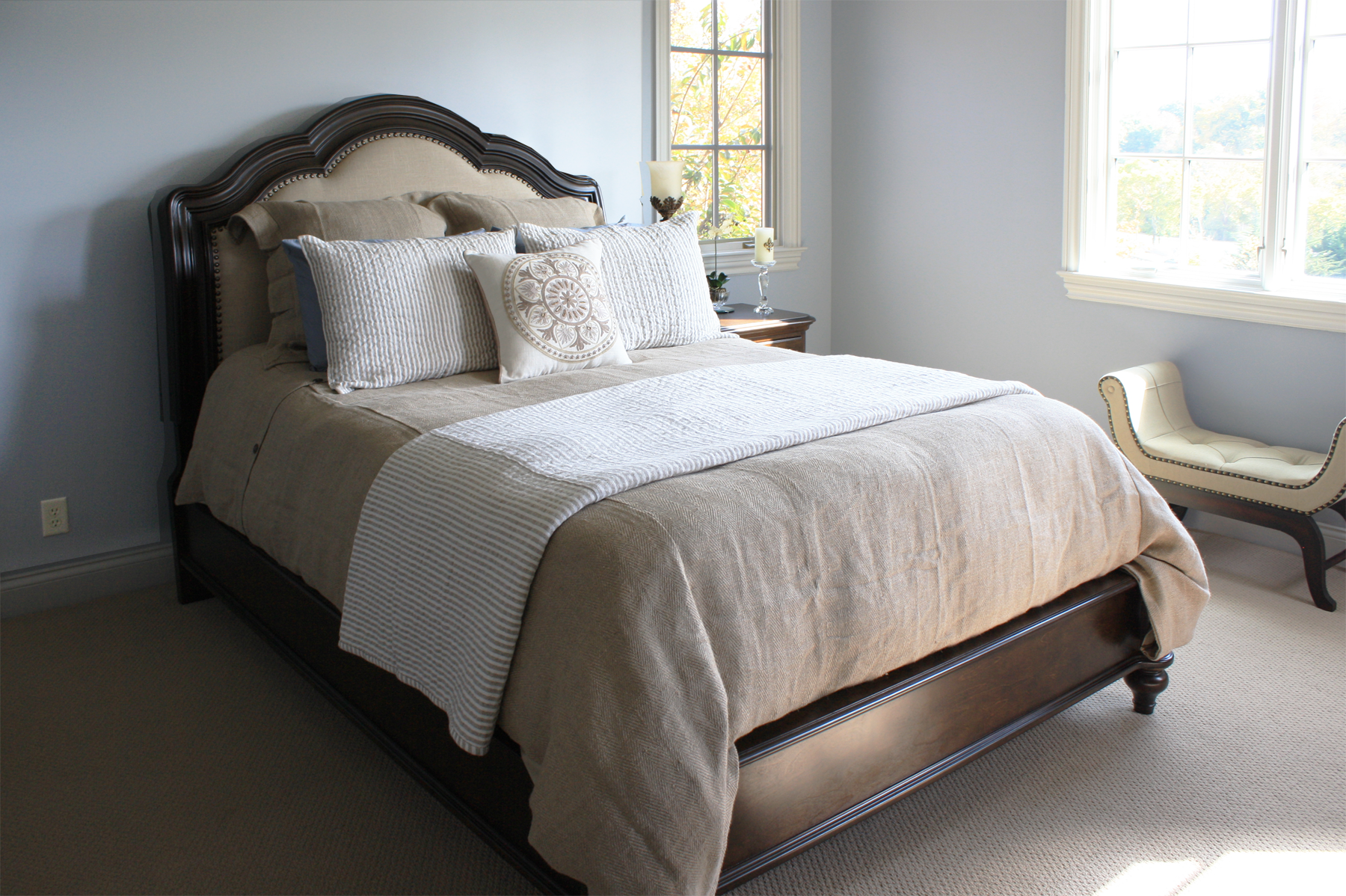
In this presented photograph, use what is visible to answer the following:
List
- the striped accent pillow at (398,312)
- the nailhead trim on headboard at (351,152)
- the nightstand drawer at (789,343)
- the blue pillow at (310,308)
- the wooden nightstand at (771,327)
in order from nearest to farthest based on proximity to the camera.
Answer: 1. the striped accent pillow at (398,312)
2. the blue pillow at (310,308)
3. the nailhead trim on headboard at (351,152)
4. the wooden nightstand at (771,327)
5. the nightstand drawer at (789,343)

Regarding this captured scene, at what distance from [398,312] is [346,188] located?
817mm

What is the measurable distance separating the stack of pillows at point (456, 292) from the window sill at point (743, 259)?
4.37 ft

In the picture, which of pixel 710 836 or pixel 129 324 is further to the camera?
pixel 129 324

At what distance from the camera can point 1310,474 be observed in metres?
2.99

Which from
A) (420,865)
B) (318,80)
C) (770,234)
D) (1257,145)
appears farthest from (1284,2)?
(420,865)

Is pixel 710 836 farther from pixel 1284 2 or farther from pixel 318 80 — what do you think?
pixel 1284 2

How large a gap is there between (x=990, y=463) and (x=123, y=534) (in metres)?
2.62

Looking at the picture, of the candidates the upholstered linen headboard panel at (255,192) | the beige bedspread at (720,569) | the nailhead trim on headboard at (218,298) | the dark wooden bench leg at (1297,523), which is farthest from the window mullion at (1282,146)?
the nailhead trim on headboard at (218,298)

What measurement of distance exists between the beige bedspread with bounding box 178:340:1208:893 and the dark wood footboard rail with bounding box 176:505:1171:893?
50mm

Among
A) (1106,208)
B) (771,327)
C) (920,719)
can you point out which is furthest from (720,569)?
(1106,208)

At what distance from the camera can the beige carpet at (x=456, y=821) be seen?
6.31 feet

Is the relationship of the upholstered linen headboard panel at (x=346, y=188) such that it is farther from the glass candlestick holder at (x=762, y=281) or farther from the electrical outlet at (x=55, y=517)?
the glass candlestick holder at (x=762, y=281)

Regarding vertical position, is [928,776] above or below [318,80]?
below

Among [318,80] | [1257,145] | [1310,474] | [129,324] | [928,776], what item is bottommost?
[928,776]
